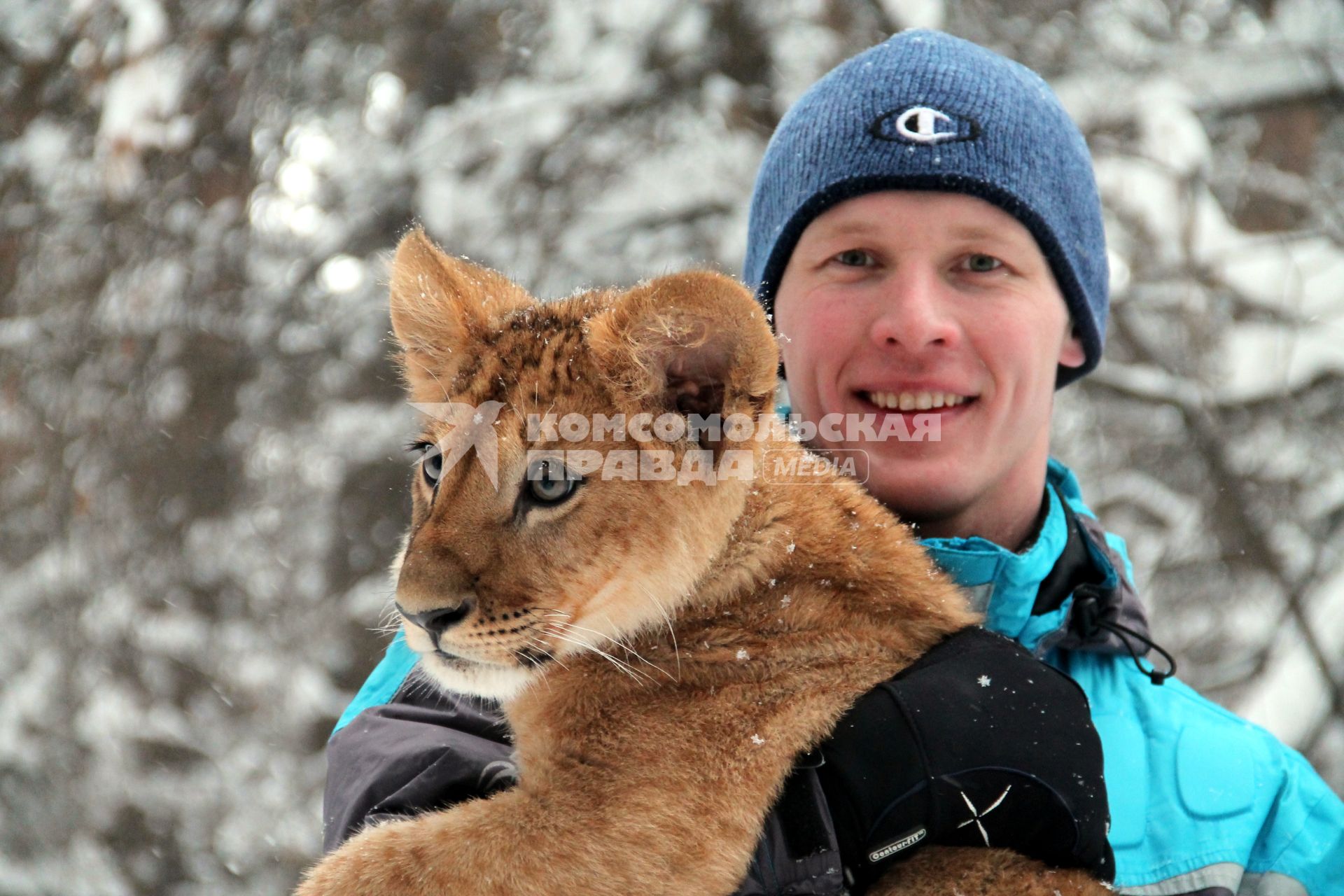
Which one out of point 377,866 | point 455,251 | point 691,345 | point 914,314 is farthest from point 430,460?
point 455,251

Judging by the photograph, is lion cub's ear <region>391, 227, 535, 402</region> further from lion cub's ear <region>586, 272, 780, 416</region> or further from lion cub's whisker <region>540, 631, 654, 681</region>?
lion cub's whisker <region>540, 631, 654, 681</region>

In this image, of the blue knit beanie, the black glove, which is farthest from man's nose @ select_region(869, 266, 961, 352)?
the black glove

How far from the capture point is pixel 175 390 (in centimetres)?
688

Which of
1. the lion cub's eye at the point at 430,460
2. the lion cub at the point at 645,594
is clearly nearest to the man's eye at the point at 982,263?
the lion cub at the point at 645,594

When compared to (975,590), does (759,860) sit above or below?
below

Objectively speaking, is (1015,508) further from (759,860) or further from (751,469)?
(759,860)

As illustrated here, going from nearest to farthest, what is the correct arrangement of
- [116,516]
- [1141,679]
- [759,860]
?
[759,860]
[1141,679]
[116,516]

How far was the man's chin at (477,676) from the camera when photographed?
2.21m

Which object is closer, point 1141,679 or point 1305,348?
point 1141,679

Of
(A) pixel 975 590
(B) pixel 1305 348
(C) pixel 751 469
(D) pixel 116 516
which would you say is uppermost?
(C) pixel 751 469

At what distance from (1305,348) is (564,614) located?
6.37 m

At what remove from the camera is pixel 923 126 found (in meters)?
2.73

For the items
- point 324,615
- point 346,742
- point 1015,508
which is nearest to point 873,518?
point 1015,508

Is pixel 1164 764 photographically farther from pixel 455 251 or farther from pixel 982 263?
pixel 455 251
